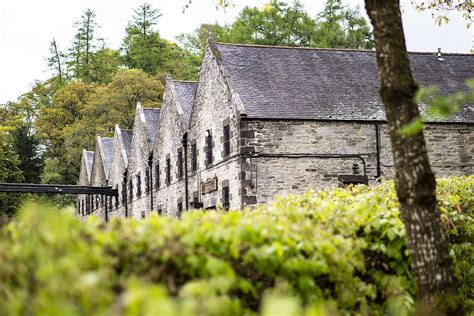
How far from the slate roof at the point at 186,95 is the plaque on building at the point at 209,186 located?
15.3 ft

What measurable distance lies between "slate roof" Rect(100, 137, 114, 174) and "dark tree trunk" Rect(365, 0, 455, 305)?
157 ft

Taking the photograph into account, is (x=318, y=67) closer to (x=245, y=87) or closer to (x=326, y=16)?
(x=245, y=87)

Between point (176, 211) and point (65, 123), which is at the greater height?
point (65, 123)

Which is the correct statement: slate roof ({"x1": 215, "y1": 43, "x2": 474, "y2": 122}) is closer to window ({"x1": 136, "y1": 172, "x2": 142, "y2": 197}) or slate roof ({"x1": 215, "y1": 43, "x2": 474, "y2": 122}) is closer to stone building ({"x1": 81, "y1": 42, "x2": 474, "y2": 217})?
stone building ({"x1": 81, "y1": 42, "x2": 474, "y2": 217})

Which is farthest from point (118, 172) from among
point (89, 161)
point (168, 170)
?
point (168, 170)

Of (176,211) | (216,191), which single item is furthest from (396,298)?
(176,211)

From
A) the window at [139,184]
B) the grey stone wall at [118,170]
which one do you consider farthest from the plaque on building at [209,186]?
the grey stone wall at [118,170]

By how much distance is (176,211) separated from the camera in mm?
35000

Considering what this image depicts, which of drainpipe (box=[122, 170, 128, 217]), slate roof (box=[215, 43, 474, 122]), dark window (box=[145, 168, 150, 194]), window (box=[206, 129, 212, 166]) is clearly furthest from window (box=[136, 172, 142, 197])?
slate roof (box=[215, 43, 474, 122])

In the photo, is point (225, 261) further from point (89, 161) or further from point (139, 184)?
point (89, 161)

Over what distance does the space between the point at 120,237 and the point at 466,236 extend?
532cm

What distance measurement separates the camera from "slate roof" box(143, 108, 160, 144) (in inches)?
1636

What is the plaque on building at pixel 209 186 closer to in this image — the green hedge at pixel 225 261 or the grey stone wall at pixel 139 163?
the grey stone wall at pixel 139 163

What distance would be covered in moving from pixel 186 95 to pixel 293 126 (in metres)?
11.4
